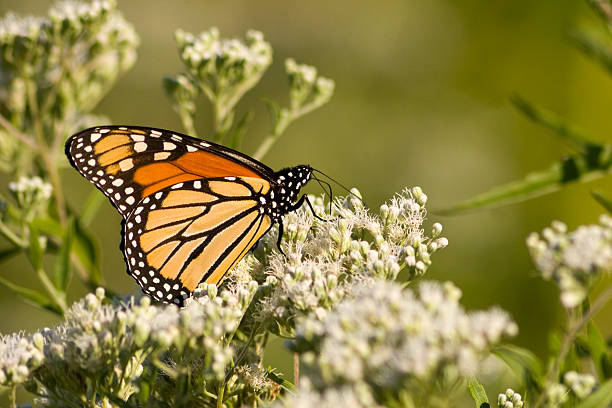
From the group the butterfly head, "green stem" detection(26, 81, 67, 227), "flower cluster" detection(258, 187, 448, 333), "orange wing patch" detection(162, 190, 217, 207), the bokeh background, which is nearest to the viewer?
"flower cluster" detection(258, 187, 448, 333)

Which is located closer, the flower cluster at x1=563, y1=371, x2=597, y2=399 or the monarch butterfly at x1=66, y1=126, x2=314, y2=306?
the flower cluster at x1=563, y1=371, x2=597, y2=399

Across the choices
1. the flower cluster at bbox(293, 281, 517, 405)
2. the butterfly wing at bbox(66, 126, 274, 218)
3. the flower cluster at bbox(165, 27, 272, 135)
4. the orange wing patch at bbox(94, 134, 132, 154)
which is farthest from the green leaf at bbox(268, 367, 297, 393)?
the flower cluster at bbox(165, 27, 272, 135)

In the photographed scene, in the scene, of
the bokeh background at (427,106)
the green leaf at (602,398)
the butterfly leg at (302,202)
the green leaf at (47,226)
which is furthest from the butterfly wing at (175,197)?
the bokeh background at (427,106)

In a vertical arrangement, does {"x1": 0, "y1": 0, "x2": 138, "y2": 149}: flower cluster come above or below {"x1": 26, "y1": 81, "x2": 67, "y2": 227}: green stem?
above

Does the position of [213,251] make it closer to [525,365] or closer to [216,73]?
[216,73]

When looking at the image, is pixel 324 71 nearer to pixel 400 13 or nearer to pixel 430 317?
pixel 400 13

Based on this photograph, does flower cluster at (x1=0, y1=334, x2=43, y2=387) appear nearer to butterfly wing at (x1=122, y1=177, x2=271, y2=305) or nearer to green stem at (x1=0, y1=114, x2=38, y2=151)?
butterfly wing at (x1=122, y1=177, x2=271, y2=305)

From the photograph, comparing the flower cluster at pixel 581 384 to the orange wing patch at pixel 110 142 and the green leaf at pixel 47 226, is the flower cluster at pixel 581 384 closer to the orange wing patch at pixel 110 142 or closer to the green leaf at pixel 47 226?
the orange wing patch at pixel 110 142

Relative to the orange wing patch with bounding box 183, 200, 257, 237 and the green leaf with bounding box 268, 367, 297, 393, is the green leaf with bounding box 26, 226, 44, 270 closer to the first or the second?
the orange wing patch with bounding box 183, 200, 257, 237

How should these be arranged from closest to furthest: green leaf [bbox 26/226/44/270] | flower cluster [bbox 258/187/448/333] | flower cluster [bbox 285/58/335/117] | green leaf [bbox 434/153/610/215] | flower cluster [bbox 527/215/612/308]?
flower cluster [bbox 527/215/612/308]
green leaf [bbox 434/153/610/215]
flower cluster [bbox 258/187/448/333]
green leaf [bbox 26/226/44/270]
flower cluster [bbox 285/58/335/117]

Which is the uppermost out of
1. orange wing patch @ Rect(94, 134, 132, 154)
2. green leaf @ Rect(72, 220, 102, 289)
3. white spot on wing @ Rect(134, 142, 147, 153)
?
white spot on wing @ Rect(134, 142, 147, 153)
